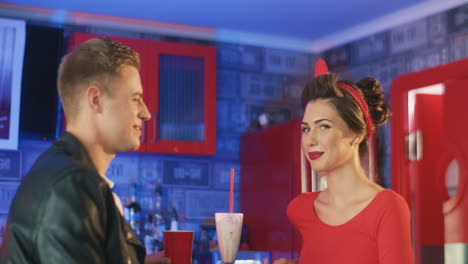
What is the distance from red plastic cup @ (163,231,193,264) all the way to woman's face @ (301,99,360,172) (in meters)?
0.59

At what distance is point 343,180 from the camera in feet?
6.55

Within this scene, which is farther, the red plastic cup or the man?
the red plastic cup

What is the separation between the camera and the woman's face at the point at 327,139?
6.42 feet

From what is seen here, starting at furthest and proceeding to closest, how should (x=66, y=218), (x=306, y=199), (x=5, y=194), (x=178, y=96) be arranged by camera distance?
(x=178, y=96)
(x=5, y=194)
(x=306, y=199)
(x=66, y=218)

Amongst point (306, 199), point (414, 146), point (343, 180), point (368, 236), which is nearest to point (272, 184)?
point (414, 146)

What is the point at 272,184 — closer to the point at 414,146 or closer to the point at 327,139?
the point at 414,146

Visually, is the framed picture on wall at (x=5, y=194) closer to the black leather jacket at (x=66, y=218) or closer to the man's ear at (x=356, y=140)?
the man's ear at (x=356, y=140)

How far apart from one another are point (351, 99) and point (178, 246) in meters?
0.79

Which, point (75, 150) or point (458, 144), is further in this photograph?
point (458, 144)

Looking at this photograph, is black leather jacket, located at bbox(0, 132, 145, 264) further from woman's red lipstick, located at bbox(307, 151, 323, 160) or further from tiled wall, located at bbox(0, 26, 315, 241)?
tiled wall, located at bbox(0, 26, 315, 241)

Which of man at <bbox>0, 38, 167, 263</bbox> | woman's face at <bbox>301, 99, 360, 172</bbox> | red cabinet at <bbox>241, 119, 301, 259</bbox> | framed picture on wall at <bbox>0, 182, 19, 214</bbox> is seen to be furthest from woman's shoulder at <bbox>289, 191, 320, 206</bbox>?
framed picture on wall at <bbox>0, 182, 19, 214</bbox>

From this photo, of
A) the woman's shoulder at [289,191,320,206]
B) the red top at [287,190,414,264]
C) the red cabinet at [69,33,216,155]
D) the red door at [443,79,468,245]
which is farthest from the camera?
the red cabinet at [69,33,216,155]

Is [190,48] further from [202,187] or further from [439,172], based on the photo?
[439,172]

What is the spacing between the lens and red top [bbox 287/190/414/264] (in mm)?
1775
